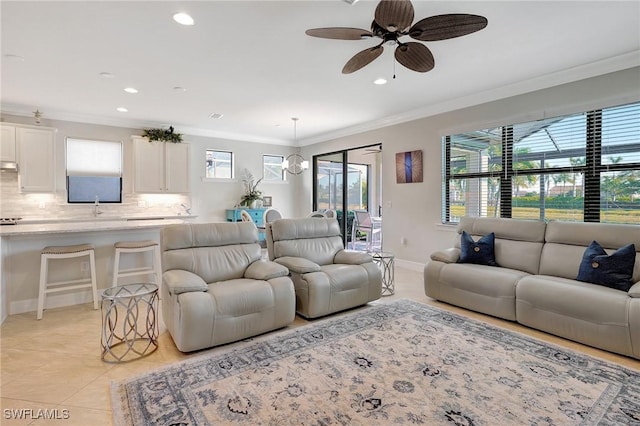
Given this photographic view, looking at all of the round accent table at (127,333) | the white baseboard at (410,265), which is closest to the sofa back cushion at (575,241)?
the white baseboard at (410,265)

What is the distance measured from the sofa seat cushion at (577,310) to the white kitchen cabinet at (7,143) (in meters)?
7.09

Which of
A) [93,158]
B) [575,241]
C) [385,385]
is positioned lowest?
[385,385]

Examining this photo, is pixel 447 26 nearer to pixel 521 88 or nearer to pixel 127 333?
pixel 521 88

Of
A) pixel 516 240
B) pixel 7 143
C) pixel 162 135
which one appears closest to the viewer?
pixel 516 240

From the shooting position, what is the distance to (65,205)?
18.5 ft

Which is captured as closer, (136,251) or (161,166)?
(136,251)

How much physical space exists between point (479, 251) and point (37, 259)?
16.1ft

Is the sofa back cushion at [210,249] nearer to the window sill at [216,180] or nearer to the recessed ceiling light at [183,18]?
the recessed ceiling light at [183,18]

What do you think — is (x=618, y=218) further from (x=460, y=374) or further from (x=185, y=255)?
(x=185, y=255)

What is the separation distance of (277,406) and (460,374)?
49.8 inches

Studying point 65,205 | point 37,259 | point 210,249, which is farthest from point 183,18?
point 65,205

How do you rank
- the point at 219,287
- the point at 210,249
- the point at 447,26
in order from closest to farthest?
the point at 447,26 → the point at 219,287 → the point at 210,249

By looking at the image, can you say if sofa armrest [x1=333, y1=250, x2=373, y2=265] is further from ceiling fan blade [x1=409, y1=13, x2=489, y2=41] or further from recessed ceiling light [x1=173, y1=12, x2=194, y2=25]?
recessed ceiling light [x1=173, y1=12, x2=194, y2=25]

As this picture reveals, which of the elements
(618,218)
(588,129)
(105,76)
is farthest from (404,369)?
(105,76)
